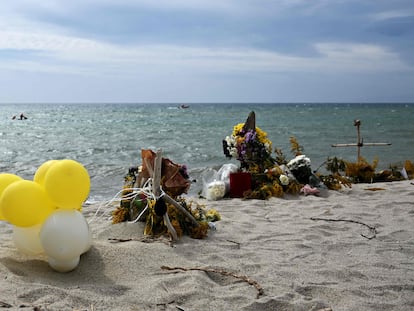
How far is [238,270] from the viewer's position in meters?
4.40

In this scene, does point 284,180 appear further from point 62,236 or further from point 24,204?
point 24,204

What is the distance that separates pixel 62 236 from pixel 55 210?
320mm

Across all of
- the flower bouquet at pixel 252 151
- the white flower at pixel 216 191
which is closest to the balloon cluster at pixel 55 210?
the white flower at pixel 216 191

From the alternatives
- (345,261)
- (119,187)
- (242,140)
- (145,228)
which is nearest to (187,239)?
(145,228)

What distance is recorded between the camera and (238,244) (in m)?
5.35

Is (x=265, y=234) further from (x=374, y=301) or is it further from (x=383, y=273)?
(x=374, y=301)

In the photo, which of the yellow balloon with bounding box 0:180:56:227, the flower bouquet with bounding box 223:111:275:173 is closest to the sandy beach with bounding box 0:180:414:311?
the yellow balloon with bounding box 0:180:56:227

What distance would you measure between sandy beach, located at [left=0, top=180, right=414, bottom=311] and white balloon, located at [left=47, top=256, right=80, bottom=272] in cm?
9

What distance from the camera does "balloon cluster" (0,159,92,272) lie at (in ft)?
12.7

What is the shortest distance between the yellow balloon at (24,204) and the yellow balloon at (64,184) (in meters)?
0.10

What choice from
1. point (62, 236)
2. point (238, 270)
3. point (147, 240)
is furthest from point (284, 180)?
point (62, 236)

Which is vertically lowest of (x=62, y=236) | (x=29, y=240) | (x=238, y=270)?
(x=238, y=270)

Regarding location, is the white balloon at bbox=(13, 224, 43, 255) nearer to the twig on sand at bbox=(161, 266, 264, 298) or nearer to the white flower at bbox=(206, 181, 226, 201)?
the twig on sand at bbox=(161, 266, 264, 298)

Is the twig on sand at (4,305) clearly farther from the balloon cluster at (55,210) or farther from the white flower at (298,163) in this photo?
the white flower at (298,163)
